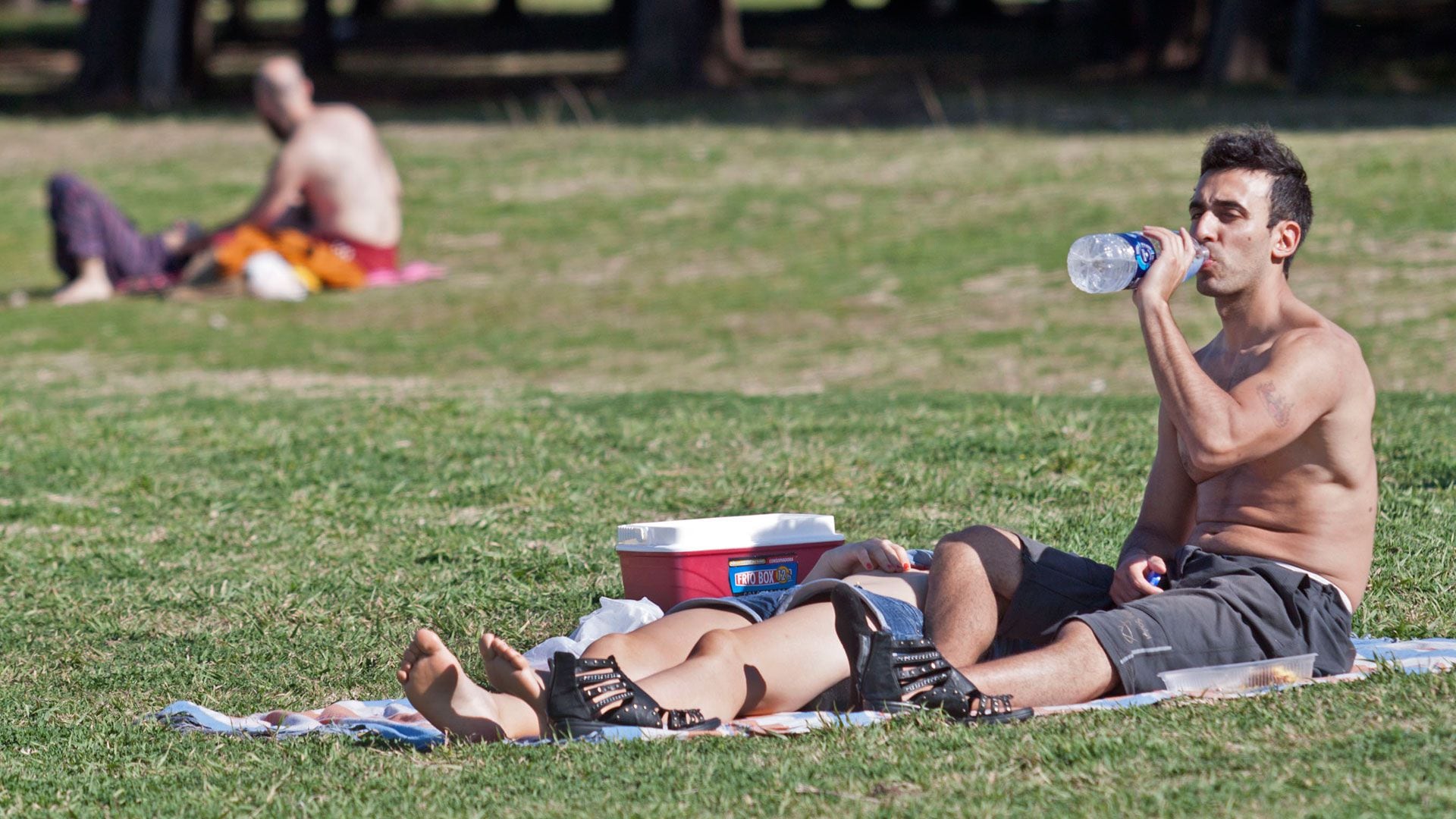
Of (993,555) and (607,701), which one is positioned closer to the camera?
(607,701)

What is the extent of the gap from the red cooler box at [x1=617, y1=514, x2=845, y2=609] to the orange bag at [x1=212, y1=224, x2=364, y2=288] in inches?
344

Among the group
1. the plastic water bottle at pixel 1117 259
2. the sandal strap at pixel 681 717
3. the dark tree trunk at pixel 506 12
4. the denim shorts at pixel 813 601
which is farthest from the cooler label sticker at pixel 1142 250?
the dark tree trunk at pixel 506 12

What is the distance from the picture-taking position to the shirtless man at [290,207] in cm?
1227

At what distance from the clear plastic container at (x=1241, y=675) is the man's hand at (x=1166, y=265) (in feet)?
2.75

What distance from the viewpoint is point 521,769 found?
354 cm

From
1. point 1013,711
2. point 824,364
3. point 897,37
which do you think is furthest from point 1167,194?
point 897,37

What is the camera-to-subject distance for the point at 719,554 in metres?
4.57

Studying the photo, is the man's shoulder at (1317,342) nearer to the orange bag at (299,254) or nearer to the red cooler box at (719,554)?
the red cooler box at (719,554)

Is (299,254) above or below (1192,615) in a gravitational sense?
below

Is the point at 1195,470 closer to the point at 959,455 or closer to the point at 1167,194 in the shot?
the point at 959,455

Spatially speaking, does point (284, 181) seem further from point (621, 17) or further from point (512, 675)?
point (621, 17)

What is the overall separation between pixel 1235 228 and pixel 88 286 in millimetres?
10996

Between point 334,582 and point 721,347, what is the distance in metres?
6.41

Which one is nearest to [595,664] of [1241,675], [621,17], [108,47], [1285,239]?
[1241,675]
